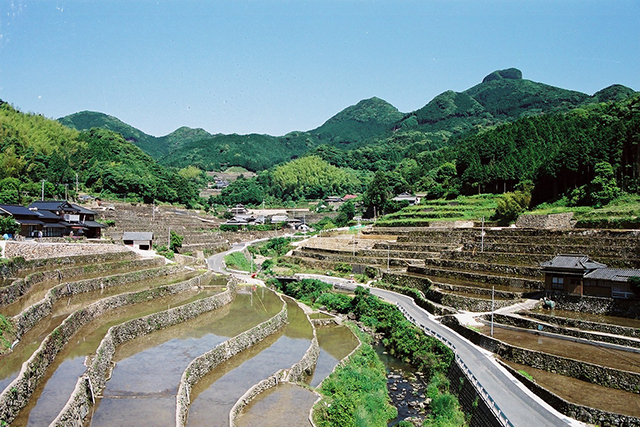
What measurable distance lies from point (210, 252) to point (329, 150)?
344 feet

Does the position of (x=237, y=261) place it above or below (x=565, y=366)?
below

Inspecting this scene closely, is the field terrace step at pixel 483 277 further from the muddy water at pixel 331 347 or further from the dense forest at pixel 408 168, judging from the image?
the dense forest at pixel 408 168

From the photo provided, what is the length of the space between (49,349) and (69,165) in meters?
59.0

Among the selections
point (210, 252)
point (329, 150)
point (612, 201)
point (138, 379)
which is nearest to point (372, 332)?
point (138, 379)

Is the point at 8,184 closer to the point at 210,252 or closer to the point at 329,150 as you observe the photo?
the point at 210,252

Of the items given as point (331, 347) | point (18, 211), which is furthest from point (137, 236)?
point (331, 347)

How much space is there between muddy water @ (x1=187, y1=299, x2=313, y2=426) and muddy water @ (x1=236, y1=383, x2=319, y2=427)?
66cm

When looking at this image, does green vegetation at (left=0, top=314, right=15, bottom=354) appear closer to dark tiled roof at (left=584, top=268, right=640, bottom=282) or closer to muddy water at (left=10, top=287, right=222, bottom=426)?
muddy water at (left=10, top=287, right=222, bottom=426)

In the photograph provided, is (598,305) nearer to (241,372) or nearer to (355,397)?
(355,397)

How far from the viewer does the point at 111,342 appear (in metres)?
19.9

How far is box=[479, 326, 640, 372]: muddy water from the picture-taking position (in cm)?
1905

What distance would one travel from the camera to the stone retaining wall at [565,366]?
17469mm

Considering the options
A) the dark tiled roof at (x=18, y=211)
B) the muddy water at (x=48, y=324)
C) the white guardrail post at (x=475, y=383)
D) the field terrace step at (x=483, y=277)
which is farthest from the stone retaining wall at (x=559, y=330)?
the dark tiled roof at (x=18, y=211)

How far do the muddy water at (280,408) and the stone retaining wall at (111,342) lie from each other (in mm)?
4096
